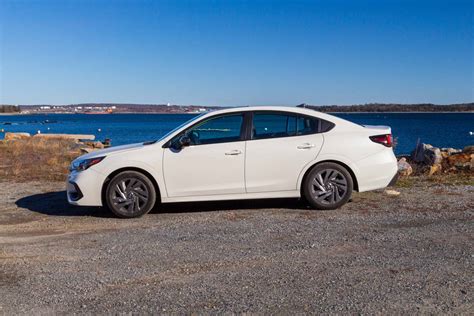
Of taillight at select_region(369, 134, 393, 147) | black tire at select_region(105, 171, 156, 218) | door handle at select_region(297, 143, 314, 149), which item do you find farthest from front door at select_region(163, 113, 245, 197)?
taillight at select_region(369, 134, 393, 147)

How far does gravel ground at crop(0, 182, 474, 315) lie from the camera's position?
15.0ft

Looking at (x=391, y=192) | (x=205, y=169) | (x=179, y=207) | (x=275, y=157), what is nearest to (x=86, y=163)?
(x=179, y=207)

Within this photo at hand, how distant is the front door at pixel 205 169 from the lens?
325 inches

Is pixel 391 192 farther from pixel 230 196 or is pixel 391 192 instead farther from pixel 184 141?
pixel 184 141

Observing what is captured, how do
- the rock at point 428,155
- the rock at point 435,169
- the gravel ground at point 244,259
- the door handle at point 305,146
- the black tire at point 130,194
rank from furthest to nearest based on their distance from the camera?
1. the rock at point 428,155
2. the rock at point 435,169
3. the door handle at point 305,146
4. the black tire at point 130,194
5. the gravel ground at point 244,259

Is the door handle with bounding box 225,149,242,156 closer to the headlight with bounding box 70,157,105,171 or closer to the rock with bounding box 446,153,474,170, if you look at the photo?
the headlight with bounding box 70,157,105,171

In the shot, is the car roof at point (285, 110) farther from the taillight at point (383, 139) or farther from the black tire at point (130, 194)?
the black tire at point (130, 194)

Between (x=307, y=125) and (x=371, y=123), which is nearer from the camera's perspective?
(x=307, y=125)

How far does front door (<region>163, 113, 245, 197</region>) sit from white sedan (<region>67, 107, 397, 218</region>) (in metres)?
0.01

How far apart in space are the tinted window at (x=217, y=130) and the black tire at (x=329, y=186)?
1.31m

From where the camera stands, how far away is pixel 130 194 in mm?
8273

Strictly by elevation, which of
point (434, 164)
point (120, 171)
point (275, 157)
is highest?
point (275, 157)

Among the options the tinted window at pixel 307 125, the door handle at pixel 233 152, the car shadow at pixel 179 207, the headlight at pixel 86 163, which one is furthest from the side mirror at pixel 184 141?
the tinted window at pixel 307 125

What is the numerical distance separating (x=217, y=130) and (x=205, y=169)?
0.66 m
